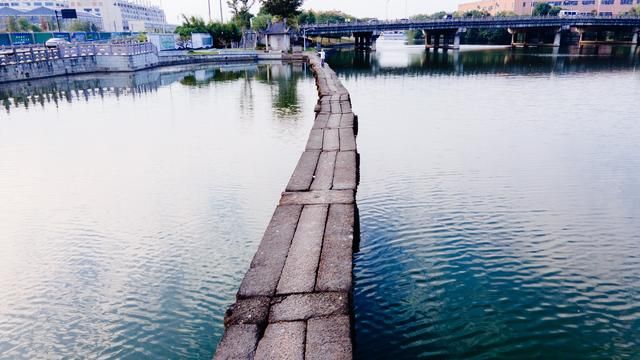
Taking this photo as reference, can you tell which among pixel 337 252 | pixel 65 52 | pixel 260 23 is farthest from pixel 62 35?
pixel 337 252

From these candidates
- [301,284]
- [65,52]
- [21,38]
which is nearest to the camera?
[301,284]

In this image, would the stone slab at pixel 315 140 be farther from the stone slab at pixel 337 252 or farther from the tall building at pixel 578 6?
the tall building at pixel 578 6

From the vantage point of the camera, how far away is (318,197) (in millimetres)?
10156

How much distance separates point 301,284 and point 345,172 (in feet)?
17.8

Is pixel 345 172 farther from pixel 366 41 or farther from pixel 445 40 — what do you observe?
pixel 445 40

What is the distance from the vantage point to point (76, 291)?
29.7ft

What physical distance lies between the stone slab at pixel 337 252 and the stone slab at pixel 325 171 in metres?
1.49

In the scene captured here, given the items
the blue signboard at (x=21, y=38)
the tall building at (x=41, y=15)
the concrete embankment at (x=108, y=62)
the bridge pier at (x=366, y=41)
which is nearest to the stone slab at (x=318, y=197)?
the concrete embankment at (x=108, y=62)

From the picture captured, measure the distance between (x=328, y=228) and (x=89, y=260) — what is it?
5.75 m

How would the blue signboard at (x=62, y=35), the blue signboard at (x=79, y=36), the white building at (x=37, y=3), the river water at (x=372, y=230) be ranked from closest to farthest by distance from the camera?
the river water at (x=372, y=230) < the blue signboard at (x=62, y=35) < the blue signboard at (x=79, y=36) < the white building at (x=37, y=3)

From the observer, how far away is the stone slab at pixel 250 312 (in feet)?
19.8

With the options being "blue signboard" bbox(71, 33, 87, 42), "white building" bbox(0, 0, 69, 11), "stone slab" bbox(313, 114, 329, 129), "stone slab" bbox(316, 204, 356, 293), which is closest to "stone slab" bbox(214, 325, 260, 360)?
"stone slab" bbox(316, 204, 356, 293)

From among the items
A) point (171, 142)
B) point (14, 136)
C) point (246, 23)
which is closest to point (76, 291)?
point (171, 142)

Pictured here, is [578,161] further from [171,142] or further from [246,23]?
[246,23]
